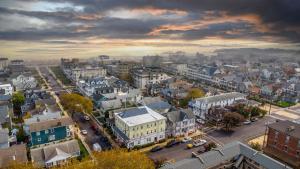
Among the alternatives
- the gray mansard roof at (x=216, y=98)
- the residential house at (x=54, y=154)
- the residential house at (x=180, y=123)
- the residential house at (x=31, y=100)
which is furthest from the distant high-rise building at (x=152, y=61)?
the residential house at (x=54, y=154)

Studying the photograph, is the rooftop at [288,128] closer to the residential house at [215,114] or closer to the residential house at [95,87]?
the residential house at [215,114]

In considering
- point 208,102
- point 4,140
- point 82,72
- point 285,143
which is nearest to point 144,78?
point 82,72

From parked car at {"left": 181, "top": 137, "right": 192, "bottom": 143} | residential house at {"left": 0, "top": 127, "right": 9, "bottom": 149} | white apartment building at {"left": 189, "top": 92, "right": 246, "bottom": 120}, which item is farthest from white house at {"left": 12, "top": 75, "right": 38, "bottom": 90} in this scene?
parked car at {"left": 181, "top": 137, "right": 192, "bottom": 143}

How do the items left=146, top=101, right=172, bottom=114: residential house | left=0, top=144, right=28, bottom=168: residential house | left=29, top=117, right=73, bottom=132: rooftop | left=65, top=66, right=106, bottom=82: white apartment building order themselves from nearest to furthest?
left=0, top=144, right=28, bottom=168: residential house < left=29, top=117, right=73, bottom=132: rooftop < left=146, top=101, right=172, bottom=114: residential house < left=65, top=66, right=106, bottom=82: white apartment building

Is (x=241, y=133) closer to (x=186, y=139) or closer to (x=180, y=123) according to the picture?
(x=186, y=139)

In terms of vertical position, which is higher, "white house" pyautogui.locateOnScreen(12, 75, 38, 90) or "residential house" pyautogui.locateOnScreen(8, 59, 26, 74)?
"residential house" pyautogui.locateOnScreen(8, 59, 26, 74)

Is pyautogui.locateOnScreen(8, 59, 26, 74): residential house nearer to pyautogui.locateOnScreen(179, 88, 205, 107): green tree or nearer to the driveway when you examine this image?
pyautogui.locateOnScreen(179, 88, 205, 107): green tree
